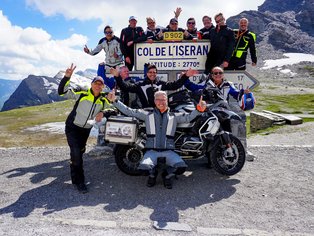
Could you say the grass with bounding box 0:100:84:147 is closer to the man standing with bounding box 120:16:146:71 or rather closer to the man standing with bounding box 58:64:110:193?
the man standing with bounding box 120:16:146:71

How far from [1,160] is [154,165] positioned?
5750 millimetres

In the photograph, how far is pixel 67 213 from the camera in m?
5.86

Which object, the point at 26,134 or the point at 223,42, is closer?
the point at 223,42

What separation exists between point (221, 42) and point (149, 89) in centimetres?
305

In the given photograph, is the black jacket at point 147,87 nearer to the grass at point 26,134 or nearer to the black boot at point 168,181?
the black boot at point 168,181

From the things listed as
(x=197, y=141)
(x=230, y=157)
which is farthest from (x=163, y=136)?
(x=230, y=157)

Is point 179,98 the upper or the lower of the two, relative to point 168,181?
upper

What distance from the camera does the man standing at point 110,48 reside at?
456 inches

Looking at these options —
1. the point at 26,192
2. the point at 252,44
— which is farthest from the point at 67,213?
the point at 252,44

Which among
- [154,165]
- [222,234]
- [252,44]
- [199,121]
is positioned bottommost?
[222,234]

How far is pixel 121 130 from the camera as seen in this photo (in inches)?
289

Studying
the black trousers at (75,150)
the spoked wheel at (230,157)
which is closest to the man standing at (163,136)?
the spoked wheel at (230,157)

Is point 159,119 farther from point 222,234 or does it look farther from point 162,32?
point 162,32

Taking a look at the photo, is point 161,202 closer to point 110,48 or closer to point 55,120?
point 110,48
